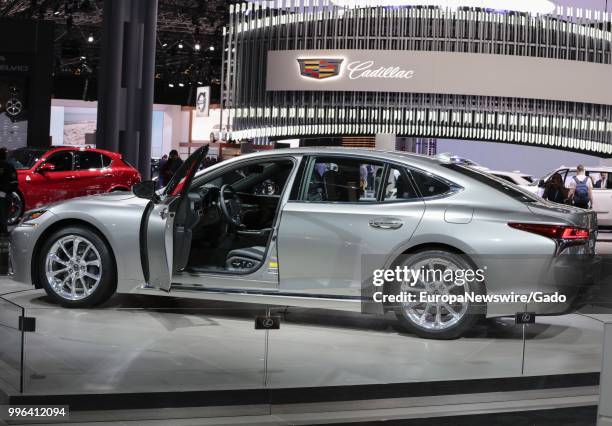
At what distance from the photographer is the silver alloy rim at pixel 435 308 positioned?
19.7 feet

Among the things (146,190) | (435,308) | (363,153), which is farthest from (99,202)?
(435,308)

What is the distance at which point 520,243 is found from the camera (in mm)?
6312

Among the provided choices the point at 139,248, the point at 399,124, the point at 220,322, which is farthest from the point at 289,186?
the point at 399,124

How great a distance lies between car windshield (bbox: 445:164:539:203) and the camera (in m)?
6.61

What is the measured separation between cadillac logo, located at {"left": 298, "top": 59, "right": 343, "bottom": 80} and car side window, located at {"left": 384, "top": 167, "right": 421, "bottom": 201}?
20388mm

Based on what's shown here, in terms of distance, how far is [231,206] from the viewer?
7.25 meters

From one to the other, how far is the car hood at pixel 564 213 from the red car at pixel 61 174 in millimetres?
11230

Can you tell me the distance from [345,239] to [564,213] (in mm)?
1498

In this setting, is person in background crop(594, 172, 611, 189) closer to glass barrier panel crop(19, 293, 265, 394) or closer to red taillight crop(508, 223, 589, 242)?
red taillight crop(508, 223, 589, 242)

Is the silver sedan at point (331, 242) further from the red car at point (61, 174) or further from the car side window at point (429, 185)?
the red car at point (61, 174)

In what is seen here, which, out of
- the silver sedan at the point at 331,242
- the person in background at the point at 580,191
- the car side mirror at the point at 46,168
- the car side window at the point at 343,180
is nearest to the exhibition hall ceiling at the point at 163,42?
the car side mirror at the point at 46,168

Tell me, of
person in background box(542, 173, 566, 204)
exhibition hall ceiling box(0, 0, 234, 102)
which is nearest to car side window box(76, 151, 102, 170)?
person in background box(542, 173, 566, 204)

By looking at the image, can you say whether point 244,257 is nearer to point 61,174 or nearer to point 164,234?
point 164,234

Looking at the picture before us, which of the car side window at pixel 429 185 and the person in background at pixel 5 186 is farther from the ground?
the car side window at pixel 429 185
